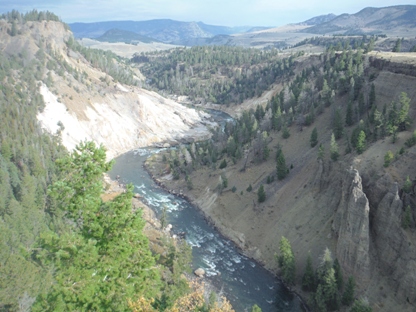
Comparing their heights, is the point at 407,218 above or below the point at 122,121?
above

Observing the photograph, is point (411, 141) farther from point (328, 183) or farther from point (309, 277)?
point (309, 277)

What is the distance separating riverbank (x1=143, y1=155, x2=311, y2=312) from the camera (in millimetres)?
41844

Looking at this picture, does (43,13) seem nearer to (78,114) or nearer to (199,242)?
(78,114)

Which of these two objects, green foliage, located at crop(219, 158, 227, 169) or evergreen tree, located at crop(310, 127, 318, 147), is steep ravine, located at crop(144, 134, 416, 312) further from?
green foliage, located at crop(219, 158, 227, 169)

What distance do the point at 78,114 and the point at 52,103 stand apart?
6745 mm

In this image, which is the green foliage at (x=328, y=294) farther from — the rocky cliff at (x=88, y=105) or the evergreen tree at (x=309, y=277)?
the rocky cliff at (x=88, y=105)

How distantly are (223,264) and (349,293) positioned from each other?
1648cm

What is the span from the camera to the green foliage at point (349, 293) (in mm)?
35812

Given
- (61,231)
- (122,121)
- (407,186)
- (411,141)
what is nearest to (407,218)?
(407,186)

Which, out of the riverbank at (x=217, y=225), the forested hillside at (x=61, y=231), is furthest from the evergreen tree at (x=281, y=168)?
the forested hillside at (x=61, y=231)

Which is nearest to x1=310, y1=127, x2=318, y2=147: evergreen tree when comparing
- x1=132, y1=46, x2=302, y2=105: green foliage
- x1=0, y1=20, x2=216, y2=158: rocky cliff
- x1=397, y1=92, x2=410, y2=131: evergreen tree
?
x1=397, y1=92, x2=410, y2=131: evergreen tree

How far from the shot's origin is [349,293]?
3584 cm

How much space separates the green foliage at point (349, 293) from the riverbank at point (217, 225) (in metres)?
4.45

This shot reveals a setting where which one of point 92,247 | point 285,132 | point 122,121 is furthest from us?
point 122,121
